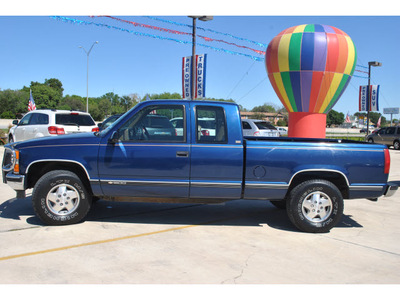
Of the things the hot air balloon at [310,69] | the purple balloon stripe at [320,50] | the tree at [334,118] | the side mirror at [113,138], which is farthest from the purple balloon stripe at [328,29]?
the tree at [334,118]

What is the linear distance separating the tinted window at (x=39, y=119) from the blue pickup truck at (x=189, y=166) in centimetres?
774

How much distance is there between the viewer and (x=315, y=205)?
549cm

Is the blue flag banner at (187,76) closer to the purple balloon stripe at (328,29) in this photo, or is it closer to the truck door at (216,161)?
the purple balloon stripe at (328,29)

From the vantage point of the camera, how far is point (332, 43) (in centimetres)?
1675

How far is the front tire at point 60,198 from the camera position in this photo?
5344 millimetres

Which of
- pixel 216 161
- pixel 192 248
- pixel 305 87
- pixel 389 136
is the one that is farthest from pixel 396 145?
pixel 192 248

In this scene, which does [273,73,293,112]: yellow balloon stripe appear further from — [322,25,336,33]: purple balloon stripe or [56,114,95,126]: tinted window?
[56,114,95,126]: tinted window

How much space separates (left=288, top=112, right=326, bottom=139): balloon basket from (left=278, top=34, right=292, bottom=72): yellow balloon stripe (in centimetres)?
241

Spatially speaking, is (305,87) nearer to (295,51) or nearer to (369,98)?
(295,51)

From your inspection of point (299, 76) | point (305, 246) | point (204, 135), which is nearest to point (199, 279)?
point (305, 246)

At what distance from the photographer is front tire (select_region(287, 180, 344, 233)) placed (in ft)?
17.9

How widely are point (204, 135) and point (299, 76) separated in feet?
42.7

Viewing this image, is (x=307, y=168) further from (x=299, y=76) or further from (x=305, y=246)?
(x=299, y=76)

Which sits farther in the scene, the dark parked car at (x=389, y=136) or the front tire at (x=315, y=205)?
the dark parked car at (x=389, y=136)
